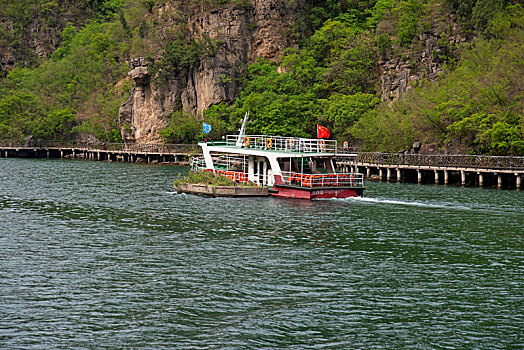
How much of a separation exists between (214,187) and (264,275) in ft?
87.1

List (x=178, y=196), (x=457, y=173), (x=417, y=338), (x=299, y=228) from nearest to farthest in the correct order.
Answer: (x=417, y=338) → (x=299, y=228) → (x=178, y=196) → (x=457, y=173)

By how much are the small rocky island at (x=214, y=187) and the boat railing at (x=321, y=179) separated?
7.35ft

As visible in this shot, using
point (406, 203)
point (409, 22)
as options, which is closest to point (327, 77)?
point (409, 22)

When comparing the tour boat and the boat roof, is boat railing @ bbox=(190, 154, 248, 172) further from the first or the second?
the boat roof

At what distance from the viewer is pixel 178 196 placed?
57281 millimetres

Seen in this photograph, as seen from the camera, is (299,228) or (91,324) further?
(299,228)

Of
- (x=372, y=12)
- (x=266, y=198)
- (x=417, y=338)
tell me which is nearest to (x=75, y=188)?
(x=266, y=198)

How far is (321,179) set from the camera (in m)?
52.9

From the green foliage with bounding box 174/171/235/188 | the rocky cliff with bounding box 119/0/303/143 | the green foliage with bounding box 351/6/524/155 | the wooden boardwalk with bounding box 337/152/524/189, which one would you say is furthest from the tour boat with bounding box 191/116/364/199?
the rocky cliff with bounding box 119/0/303/143

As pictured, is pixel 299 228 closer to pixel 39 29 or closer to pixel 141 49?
pixel 141 49

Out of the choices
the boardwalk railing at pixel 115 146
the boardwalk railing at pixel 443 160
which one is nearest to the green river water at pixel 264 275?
the boardwalk railing at pixel 443 160

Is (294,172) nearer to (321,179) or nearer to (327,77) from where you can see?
(321,179)

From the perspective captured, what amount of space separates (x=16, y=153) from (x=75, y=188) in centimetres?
7314

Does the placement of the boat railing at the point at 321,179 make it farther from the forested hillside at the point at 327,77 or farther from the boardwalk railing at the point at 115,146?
the boardwalk railing at the point at 115,146
